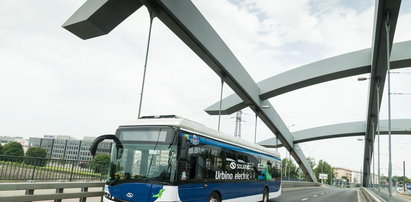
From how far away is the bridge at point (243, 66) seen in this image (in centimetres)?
1112

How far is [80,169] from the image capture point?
457 inches

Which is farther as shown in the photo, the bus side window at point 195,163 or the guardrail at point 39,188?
the bus side window at point 195,163

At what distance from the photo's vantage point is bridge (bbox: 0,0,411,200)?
1112cm

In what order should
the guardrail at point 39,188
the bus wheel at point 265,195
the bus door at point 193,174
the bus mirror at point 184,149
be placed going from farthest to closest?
1. the bus wheel at point 265,195
2. the bus door at point 193,174
3. the bus mirror at point 184,149
4. the guardrail at point 39,188

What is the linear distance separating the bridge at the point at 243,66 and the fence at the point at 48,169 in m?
4.68

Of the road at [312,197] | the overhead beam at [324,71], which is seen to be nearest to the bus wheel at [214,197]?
the road at [312,197]

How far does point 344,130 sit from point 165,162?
37.7m

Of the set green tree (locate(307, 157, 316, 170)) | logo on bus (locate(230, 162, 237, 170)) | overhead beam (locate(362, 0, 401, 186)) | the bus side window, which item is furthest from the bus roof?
green tree (locate(307, 157, 316, 170))

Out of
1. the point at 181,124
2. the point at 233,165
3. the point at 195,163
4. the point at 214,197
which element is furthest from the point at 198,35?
the point at 214,197

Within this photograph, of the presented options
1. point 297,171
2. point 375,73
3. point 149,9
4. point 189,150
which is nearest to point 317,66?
point 375,73

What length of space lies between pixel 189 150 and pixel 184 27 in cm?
736

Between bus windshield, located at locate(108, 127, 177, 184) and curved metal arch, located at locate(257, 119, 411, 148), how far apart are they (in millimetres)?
36610

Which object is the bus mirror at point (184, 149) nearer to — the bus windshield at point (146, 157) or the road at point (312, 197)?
the bus windshield at point (146, 157)

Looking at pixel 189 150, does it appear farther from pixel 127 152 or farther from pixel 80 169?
pixel 80 169
